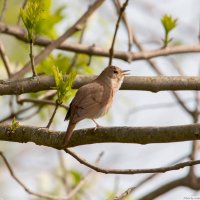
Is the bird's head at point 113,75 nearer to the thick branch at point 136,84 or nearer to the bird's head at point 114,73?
the bird's head at point 114,73

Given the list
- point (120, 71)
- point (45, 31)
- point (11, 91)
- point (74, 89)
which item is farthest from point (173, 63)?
point (11, 91)

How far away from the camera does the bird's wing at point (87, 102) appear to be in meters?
5.18

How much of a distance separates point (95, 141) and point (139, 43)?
3322 millimetres

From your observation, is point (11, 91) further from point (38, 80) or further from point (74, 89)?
point (74, 89)

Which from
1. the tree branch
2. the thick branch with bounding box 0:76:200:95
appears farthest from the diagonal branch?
the tree branch

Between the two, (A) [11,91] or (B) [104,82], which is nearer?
(A) [11,91]

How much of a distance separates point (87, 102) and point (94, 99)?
0.15m

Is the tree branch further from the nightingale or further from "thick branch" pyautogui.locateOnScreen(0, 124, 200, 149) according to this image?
"thick branch" pyautogui.locateOnScreen(0, 124, 200, 149)

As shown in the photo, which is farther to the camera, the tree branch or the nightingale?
the tree branch

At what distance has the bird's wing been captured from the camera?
17.0 feet

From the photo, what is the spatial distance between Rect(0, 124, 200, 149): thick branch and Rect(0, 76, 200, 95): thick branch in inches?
16.7

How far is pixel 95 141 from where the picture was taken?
423 centimetres

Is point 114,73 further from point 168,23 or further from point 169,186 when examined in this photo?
point 169,186

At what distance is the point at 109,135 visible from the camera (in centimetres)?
416
